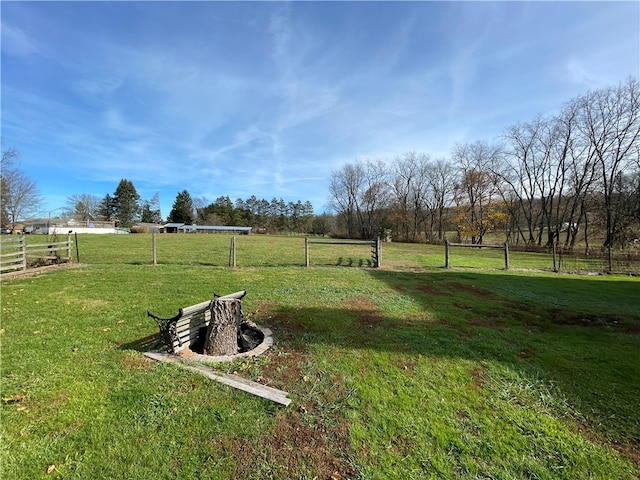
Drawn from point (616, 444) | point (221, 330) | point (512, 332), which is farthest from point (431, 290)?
point (221, 330)

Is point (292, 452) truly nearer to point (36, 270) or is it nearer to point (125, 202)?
point (36, 270)

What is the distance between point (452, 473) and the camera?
2.12m

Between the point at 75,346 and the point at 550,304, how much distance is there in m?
10.4

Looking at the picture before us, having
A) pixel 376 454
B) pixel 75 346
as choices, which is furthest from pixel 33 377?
pixel 376 454

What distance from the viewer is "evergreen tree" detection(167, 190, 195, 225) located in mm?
72688

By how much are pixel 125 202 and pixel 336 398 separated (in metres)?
80.4

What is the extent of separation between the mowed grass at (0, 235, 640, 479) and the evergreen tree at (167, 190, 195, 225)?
2849 inches

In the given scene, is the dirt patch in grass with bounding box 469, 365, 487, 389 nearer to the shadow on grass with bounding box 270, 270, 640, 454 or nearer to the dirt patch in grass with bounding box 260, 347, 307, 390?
the shadow on grass with bounding box 270, 270, 640, 454

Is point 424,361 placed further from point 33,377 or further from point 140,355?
Result: point 33,377

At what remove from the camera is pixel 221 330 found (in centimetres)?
422

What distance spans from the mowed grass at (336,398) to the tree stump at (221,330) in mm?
590

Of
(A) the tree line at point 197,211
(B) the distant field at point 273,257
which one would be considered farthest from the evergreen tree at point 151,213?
(B) the distant field at point 273,257

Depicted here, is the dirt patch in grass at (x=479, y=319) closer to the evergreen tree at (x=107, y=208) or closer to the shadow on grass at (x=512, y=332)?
the shadow on grass at (x=512, y=332)

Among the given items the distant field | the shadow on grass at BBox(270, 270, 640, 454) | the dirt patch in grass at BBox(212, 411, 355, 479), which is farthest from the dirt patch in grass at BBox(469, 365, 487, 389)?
the distant field
